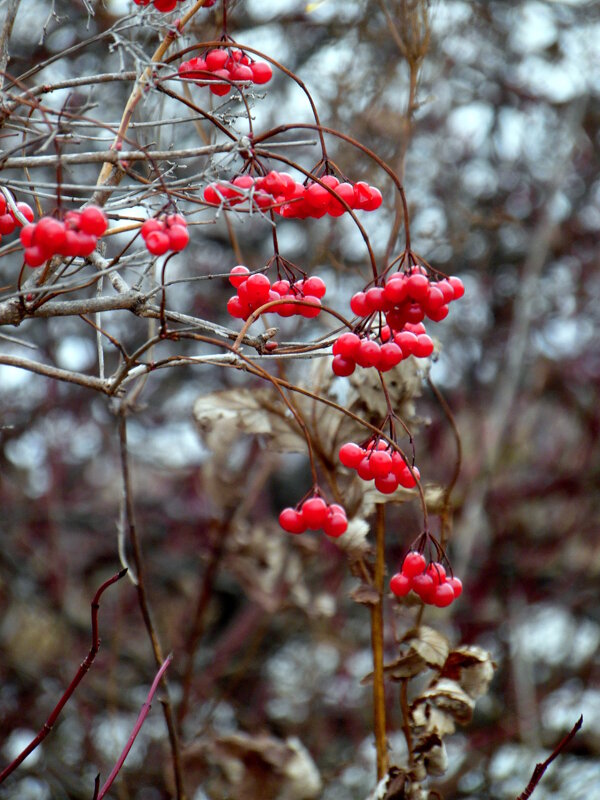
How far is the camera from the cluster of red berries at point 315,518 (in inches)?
49.1

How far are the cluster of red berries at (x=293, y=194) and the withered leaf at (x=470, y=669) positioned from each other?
78 centimetres

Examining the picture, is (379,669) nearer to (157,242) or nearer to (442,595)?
(442,595)

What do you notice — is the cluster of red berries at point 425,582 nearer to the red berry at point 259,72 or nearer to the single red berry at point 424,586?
the single red berry at point 424,586

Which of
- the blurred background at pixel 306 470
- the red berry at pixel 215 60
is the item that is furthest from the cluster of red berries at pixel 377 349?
the blurred background at pixel 306 470

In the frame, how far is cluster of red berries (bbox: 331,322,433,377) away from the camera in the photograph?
1146 mm

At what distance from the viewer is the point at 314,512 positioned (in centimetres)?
124

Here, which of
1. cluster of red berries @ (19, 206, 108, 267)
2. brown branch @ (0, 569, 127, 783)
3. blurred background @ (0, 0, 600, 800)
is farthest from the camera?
blurred background @ (0, 0, 600, 800)

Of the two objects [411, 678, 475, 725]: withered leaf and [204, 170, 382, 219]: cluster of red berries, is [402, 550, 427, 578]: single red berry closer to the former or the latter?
[411, 678, 475, 725]: withered leaf

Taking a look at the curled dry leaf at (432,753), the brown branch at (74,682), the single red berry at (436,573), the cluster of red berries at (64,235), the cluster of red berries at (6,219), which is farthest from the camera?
the curled dry leaf at (432,753)

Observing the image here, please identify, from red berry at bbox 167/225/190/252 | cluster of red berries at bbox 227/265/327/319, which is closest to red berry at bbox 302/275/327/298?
cluster of red berries at bbox 227/265/327/319

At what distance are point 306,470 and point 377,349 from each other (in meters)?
2.98

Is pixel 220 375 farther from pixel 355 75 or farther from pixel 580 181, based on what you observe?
pixel 580 181

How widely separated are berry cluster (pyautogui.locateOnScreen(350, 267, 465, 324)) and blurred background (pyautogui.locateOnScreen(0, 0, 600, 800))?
141 centimetres

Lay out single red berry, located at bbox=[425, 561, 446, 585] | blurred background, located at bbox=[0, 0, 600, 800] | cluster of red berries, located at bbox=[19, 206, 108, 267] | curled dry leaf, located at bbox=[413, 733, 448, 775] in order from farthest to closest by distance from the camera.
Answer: blurred background, located at bbox=[0, 0, 600, 800], curled dry leaf, located at bbox=[413, 733, 448, 775], single red berry, located at bbox=[425, 561, 446, 585], cluster of red berries, located at bbox=[19, 206, 108, 267]
